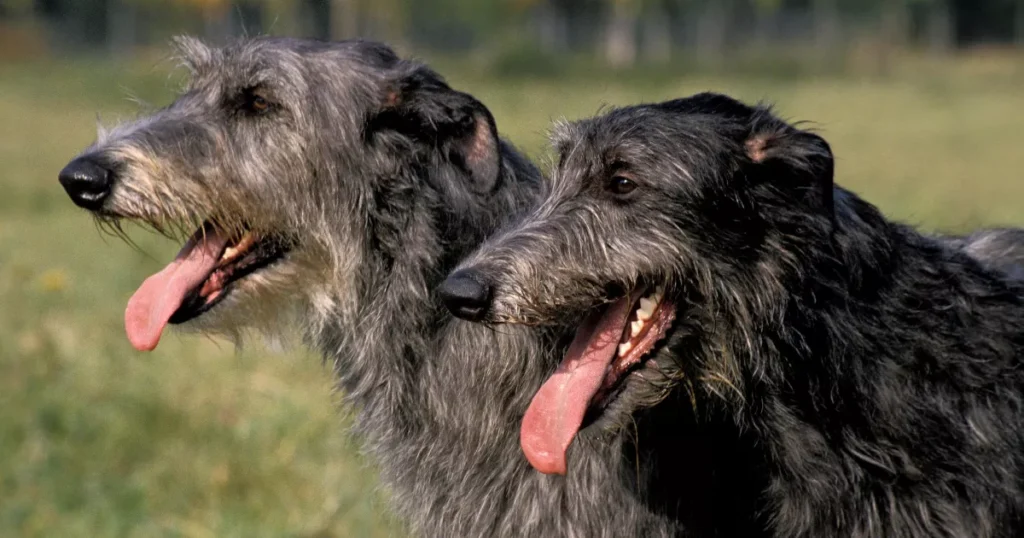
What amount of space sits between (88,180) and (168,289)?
478mm

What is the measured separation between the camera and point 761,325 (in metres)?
3.69

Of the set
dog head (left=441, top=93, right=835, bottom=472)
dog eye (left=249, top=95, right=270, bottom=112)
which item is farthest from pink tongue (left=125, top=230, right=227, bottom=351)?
dog head (left=441, top=93, right=835, bottom=472)

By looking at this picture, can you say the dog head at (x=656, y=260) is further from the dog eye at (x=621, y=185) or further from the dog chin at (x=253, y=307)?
the dog chin at (x=253, y=307)

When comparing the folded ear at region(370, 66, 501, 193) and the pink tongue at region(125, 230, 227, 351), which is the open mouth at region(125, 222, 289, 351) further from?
the folded ear at region(370, 66, 501, 193)

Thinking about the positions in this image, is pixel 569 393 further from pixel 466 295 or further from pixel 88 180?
pixel 88 180

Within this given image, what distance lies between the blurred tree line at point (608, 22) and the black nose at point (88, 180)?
46.6 m

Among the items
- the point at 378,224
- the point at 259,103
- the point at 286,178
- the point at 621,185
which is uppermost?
the point at 259,103

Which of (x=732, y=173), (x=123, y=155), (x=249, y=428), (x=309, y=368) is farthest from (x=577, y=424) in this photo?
(x=309, y=368)

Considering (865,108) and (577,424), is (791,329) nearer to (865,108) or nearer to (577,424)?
(577,424)

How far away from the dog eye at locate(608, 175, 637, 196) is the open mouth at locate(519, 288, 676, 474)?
31 centimetres

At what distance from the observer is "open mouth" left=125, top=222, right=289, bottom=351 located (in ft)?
15.0

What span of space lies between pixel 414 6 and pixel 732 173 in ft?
176

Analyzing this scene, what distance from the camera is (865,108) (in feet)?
112

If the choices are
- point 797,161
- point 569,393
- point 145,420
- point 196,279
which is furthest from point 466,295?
point 145,420
